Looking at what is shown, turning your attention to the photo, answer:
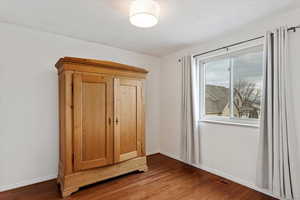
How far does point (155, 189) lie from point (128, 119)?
3.54 feet

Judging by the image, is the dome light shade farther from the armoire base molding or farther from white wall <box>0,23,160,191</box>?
the armoire base molding

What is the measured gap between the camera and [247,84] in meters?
2.34

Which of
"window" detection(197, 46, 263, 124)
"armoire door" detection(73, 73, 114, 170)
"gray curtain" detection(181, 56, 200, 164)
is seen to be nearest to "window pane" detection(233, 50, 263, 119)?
"window" detection(197, 46, 263, 124)

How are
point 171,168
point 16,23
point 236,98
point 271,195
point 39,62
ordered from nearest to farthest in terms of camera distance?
point 271,195 < point 16,23 < point 39,62 < point 236,98 < point 171,168

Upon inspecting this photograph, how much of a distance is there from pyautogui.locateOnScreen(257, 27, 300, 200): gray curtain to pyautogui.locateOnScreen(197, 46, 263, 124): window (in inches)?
11.0

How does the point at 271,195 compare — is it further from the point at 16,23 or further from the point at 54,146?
the point at 16,23

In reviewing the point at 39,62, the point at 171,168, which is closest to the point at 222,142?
the point at 171,168

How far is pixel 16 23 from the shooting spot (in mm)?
2111

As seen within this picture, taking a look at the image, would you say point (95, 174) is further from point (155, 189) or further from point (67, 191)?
point (155, 189)

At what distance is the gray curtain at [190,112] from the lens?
2824 mm

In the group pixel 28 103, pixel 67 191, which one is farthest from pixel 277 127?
pixel 28 103

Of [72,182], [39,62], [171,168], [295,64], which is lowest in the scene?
[171,168]

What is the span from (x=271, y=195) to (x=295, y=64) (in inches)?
64.7

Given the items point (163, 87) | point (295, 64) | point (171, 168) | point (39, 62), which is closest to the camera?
point (295, 64)
